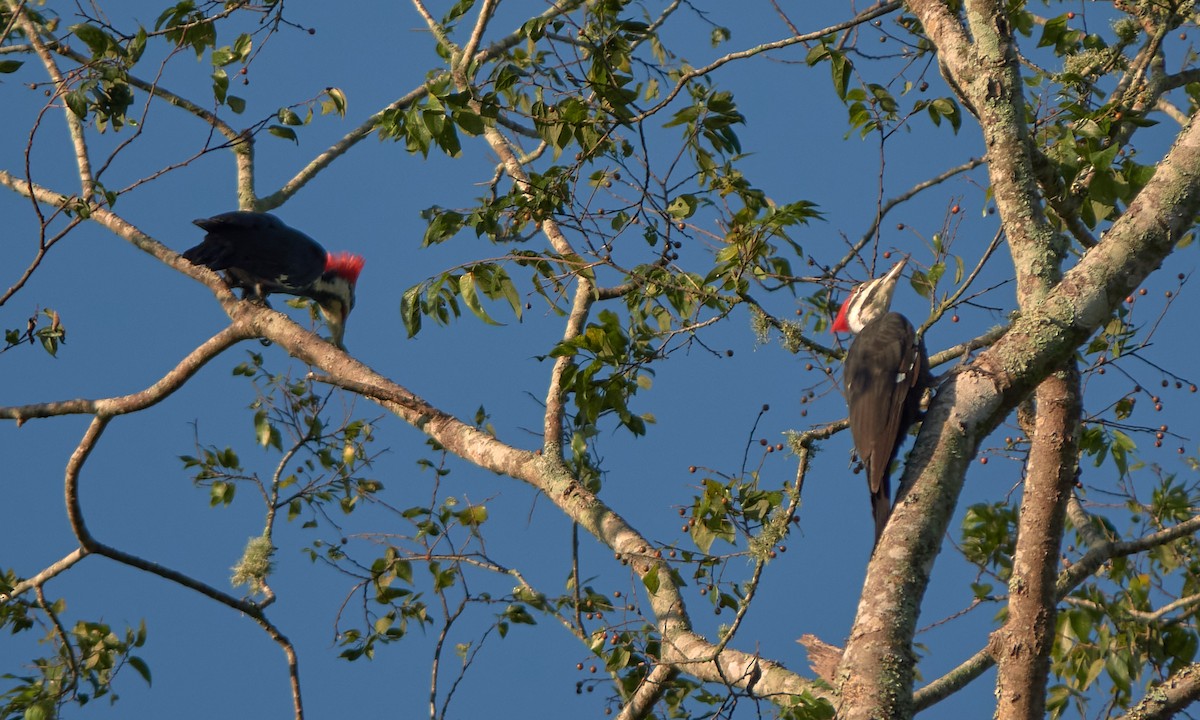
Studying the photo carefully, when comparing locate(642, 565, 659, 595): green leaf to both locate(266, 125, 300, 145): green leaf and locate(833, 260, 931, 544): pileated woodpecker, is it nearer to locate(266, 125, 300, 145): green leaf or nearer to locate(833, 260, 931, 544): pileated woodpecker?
locate(833, 260, 931, 544): pileated woodpecker

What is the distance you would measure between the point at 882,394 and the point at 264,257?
410 centimetres

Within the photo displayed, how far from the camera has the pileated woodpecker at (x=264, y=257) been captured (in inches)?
257

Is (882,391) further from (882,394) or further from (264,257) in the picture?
(264,257)

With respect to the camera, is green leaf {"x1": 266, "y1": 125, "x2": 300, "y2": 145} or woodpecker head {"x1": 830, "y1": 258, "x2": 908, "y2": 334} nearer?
green leaf {"x1": 266, "y1": 125, "x2": 300, "y2": 145}

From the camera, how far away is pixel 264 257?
6.81 metres

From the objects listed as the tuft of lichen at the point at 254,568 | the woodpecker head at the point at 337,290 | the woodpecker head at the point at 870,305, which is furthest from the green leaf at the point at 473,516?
the woodpecker head at the point at 337,290

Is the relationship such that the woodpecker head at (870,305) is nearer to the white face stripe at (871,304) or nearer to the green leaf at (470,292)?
the white face stripe at (871,304)

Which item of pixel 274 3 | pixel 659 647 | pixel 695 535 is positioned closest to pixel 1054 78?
pixel 695 535

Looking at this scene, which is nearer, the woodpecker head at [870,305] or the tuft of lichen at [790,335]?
the tuft of lichen at [790,335]

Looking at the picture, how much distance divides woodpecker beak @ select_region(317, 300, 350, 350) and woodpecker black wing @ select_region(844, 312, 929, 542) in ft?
14.4

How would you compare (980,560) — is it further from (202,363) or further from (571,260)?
(202,363)

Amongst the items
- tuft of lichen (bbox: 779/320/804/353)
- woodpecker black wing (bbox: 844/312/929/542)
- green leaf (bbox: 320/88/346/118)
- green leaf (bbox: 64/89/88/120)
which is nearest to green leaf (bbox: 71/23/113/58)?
green leaf (bbox: 64/89/88/120)

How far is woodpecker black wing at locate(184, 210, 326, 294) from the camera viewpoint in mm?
6508

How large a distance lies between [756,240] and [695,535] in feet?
3.40
